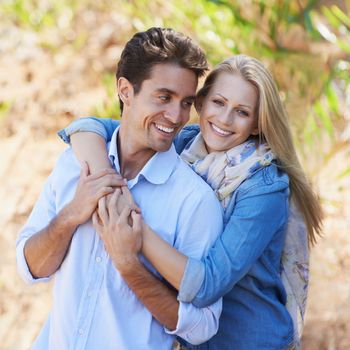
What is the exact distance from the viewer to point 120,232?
231 centimetres

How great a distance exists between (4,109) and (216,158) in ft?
11.1

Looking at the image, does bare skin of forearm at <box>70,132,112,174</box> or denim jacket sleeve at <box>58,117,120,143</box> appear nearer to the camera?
bare skin of forearm at <box>70,132,112,174</box>

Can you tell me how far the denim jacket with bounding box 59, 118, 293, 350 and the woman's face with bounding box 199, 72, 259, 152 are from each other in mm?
163

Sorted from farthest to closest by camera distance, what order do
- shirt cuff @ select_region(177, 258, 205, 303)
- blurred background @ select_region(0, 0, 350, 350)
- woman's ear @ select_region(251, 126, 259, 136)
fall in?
blurred background @ select_region(0, 0, 350, 350) < woman's ear @ select_region(251, 126, 259, 136) < shirt cuff @ select_region(177, 258, 205, 303)

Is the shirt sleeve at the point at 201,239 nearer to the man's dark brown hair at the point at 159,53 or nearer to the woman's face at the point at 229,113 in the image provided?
the woman's face at the point at 229,113

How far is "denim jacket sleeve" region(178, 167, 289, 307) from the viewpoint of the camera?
2301 mm

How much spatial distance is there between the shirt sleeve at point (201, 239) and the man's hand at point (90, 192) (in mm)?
233

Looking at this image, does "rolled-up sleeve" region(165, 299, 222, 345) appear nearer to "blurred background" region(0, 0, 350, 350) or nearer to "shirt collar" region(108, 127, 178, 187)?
"shirt collar" region(108, 127, 178, 187)

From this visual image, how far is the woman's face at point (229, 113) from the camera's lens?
8.41 feet

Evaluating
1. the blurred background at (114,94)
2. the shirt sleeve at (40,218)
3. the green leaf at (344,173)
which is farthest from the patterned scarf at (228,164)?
the green leaf at (344,173)

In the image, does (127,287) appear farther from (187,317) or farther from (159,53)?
(159,53)

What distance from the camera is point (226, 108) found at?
2580mm

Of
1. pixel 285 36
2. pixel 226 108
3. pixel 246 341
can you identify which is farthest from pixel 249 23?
pixel 246 341

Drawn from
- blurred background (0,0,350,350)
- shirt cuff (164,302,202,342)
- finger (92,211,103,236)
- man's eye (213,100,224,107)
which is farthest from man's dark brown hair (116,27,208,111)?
blurred background (0,0,350,350)
